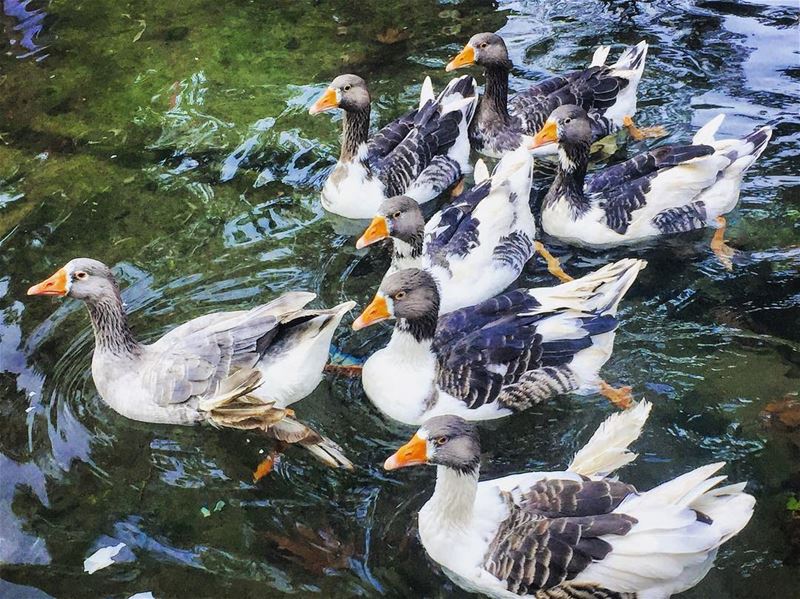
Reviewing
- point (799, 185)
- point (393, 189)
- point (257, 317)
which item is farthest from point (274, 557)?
point (799, 185)

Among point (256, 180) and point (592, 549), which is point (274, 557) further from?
point (256, 180)

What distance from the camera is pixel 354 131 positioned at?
7793mm

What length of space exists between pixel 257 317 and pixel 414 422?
1.30 meters

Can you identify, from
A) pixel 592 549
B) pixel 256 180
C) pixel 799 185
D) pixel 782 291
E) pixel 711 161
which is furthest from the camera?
pixel 256 180

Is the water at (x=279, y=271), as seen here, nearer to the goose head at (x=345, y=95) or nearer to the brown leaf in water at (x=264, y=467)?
the brown leaf in water at (x=264, y=467)

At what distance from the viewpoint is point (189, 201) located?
8086 mm

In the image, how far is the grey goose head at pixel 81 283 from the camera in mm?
5770

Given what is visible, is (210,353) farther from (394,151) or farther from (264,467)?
(394,151)

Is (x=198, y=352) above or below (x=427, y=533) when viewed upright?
above

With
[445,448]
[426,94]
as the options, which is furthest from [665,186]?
[445,448]

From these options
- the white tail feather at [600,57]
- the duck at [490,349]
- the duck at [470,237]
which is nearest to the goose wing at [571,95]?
the white tail feather at [600,57]

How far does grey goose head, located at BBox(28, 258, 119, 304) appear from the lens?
18.9 feet

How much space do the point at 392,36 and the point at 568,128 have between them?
3957mm

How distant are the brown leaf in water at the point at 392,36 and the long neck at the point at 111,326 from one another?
19.0 feet
